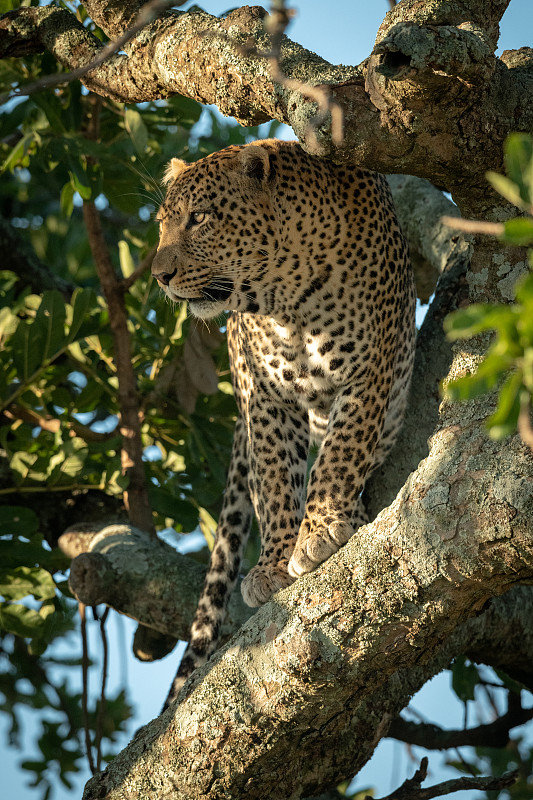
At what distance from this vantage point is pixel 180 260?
15.7 feet

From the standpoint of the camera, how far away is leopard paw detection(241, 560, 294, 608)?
15.6 feet

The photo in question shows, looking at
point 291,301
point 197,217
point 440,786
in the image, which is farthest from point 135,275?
point 440,786

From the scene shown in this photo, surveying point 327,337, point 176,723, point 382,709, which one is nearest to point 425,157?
point 327,337

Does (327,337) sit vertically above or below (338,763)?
above

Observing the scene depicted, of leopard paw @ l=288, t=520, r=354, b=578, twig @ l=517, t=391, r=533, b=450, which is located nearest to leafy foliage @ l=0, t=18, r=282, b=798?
leopard paw @ l=288, t=520, r=354, b=578

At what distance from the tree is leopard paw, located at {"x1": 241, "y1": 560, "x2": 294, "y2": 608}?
419 mm

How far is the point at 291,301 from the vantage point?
16.1 feet

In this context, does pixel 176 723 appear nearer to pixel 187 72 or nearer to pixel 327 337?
pixel 327 337

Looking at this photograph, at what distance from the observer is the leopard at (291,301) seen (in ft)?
15.6

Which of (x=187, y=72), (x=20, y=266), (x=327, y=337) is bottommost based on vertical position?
(x=327, y=337)

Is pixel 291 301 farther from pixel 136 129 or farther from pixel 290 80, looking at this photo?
pixel 290 80

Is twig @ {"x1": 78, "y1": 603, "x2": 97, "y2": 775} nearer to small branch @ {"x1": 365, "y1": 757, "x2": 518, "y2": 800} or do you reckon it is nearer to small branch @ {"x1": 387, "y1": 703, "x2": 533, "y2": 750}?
small branch @ {"x1": 365, "y1": 757, "x2": 518, "y2": 800}

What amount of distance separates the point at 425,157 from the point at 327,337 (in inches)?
67.6

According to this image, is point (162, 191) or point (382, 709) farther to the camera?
point (162, 191)
